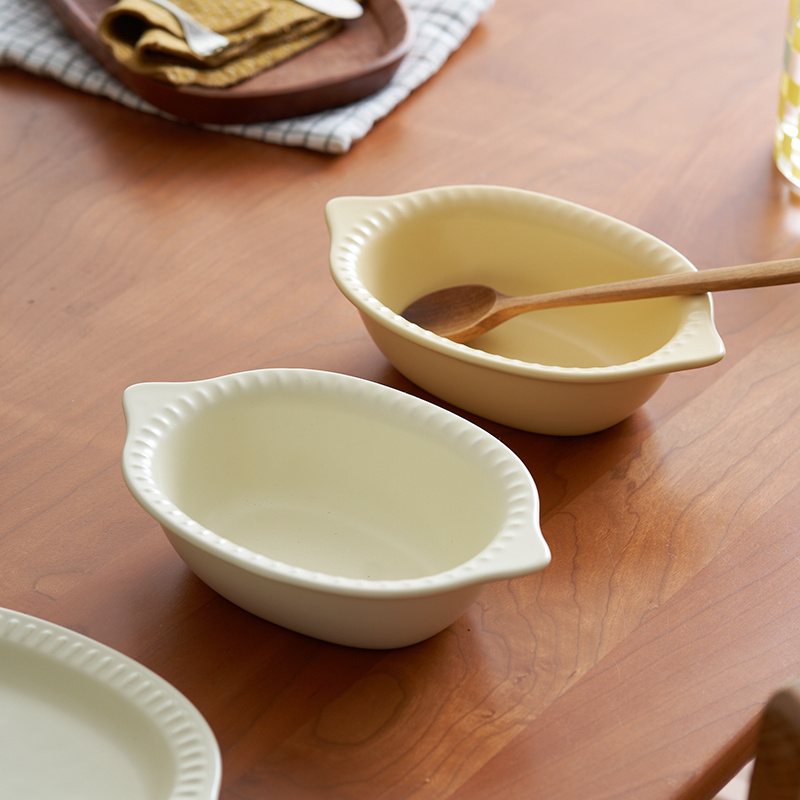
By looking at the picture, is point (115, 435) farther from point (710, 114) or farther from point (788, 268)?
point (710, 114)

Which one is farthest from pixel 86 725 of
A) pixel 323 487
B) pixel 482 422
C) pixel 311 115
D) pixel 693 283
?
pixel 311 115

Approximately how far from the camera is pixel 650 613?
0.55 meters

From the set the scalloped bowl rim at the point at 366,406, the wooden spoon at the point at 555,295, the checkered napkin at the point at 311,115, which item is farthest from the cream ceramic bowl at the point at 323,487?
the checkered napkin at the point at 311,115

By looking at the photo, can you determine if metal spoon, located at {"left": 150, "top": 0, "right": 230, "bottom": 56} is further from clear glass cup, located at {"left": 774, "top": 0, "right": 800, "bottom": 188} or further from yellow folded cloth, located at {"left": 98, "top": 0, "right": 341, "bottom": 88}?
clear glass cup, located at {"left": 774, "top": 0, "right": 800, "bottom": 188}

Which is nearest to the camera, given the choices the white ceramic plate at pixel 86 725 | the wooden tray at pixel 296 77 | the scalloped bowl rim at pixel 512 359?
the white ceramic plate at pixel 86 725

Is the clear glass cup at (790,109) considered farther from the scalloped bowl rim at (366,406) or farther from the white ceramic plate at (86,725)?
the white ceramic plate at (86,725)

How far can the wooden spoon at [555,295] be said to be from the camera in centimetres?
64

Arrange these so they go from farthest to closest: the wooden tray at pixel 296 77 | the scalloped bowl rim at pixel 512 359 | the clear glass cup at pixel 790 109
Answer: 1. the wooden tray at pixel 296 77
2. the clear glass cup at pixel 790 109
3. the scalloped bowl rim at pixel 512 359

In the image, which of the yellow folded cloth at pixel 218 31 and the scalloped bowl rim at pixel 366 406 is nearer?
the scalloped bowl rim at pixel 366 406

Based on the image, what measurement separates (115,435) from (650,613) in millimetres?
367

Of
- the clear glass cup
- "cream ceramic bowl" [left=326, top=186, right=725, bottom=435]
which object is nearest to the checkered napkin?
"cream ceramic bowl" [left=326, top=186, right=725, bottom=435]

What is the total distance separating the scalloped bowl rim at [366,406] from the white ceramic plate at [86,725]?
0.23 ft

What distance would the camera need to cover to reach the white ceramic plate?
1.43ft

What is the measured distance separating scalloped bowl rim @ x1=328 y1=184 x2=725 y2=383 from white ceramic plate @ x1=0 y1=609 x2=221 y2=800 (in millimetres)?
281
